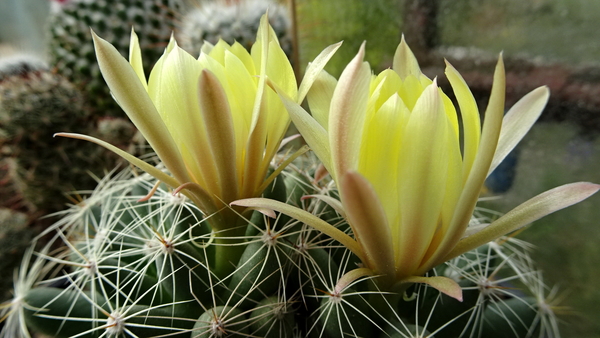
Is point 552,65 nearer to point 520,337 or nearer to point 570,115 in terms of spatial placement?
point 570,115

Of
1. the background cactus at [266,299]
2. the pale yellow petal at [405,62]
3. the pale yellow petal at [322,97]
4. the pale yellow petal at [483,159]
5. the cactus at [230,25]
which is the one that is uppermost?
the cactus at [230,25]

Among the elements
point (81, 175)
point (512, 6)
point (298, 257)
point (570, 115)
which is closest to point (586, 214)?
point (570, 115)

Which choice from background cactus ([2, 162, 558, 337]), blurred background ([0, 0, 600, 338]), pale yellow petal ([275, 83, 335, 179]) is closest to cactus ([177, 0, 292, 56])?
blurred background ([0, 0, 600, 338])

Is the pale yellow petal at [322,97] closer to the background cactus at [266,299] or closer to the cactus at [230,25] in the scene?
the background cactus at [266,299]

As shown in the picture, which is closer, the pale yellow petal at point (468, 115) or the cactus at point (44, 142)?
the pale yellow petal at point (468, 115)

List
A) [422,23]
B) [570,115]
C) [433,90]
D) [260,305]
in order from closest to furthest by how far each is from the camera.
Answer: [433,90]
[260,305]
[570,115]
[422,23]

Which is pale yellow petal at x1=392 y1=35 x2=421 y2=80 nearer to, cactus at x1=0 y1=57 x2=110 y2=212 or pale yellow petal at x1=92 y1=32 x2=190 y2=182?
pale yellow petal at x1=92 y1=32 x2=190 y2=182

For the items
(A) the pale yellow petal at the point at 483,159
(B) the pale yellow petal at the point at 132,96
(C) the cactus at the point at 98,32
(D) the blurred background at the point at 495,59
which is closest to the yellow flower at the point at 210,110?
(B) the pale yellow petal at the point at 132,96
